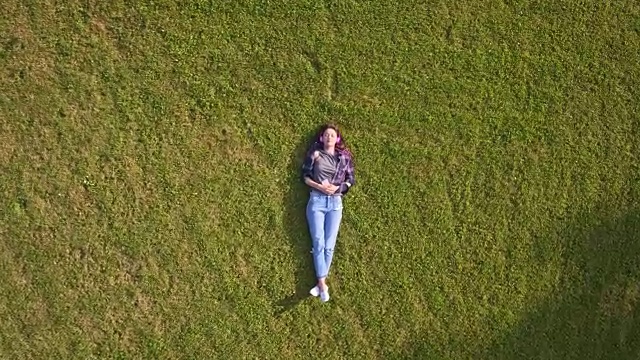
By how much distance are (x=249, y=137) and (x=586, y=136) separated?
139 inches

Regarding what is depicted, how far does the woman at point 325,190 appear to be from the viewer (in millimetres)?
5805

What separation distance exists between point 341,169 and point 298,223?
70 centimetres

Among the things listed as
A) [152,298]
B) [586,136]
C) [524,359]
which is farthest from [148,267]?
[586,136]

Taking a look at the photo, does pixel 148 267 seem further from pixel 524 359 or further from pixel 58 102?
pixel 524 359

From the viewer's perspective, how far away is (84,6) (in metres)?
5.73

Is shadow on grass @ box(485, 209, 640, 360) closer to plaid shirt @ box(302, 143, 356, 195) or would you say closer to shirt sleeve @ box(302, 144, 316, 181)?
plaid shirt @ box(302, 143, 356, 195)

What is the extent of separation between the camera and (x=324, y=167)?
19.0ft

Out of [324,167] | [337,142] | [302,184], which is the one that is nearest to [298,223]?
[302,184]

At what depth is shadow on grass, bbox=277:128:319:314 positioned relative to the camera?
5.94 m

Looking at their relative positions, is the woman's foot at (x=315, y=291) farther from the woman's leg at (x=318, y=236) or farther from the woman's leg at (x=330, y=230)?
the woman's leg at (x=330, y=230)

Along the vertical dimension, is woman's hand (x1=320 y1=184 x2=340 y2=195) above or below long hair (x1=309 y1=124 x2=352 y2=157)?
below

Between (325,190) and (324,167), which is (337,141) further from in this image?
(325,190)

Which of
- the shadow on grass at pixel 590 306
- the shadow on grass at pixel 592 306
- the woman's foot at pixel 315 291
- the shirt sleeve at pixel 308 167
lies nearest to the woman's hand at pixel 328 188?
the shirt sleeve at pixel 308 167

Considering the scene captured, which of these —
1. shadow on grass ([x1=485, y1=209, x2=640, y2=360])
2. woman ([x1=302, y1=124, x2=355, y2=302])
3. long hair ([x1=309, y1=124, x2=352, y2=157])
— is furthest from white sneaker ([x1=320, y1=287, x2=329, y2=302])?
shadow on grass ([x1=485, y1=209, x2=640, y2=360])
